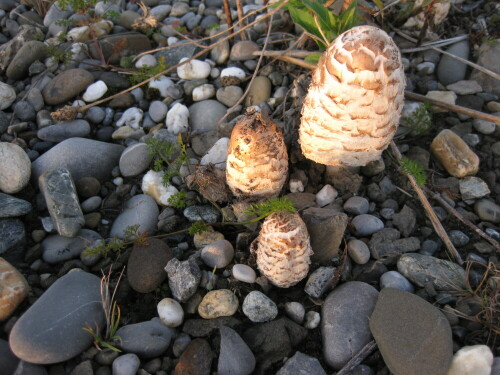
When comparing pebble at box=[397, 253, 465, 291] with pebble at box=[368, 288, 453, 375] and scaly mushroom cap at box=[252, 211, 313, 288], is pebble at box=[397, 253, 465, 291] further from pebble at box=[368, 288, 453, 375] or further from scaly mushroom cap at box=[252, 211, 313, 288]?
scaly mushroom cap at box=[252, 211, 313, 288]

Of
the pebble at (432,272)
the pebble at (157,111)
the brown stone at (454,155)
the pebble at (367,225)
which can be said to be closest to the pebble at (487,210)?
the brown stone at (454,155)

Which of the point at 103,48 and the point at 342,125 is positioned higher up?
the point at 342,125

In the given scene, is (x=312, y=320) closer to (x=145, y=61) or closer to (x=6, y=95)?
(x=145, y=61)

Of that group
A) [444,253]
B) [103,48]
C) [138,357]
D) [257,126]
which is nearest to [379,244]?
[444,253]

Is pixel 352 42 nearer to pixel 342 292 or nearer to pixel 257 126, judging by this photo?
pixel 257 126

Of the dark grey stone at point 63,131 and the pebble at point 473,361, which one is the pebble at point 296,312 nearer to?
the pebble at point 473,361

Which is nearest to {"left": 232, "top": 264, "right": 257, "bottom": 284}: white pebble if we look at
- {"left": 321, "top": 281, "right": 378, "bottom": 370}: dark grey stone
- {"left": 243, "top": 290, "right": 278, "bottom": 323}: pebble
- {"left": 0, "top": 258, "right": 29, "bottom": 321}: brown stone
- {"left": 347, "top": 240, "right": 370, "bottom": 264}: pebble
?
{"left": 243, "top": 290, "right": 278, "bottom": 323}: pebble

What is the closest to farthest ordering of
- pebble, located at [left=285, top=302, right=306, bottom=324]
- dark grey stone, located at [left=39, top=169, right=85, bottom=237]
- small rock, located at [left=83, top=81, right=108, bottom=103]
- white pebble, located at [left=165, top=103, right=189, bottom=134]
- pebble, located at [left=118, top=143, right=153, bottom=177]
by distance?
pebble, located at [left=285, top=302, right=306, bottom=324]
dark grey stone, located at [left=39, top=169, right=85, bottom=237]
pebble, located at [left=118, top=143, right=153, bottom=177]
white pebble, located at [left=165, top=103, right=189, bottom=134]
small rock, located at [left=83, top=81, right=108, bottom=103]
